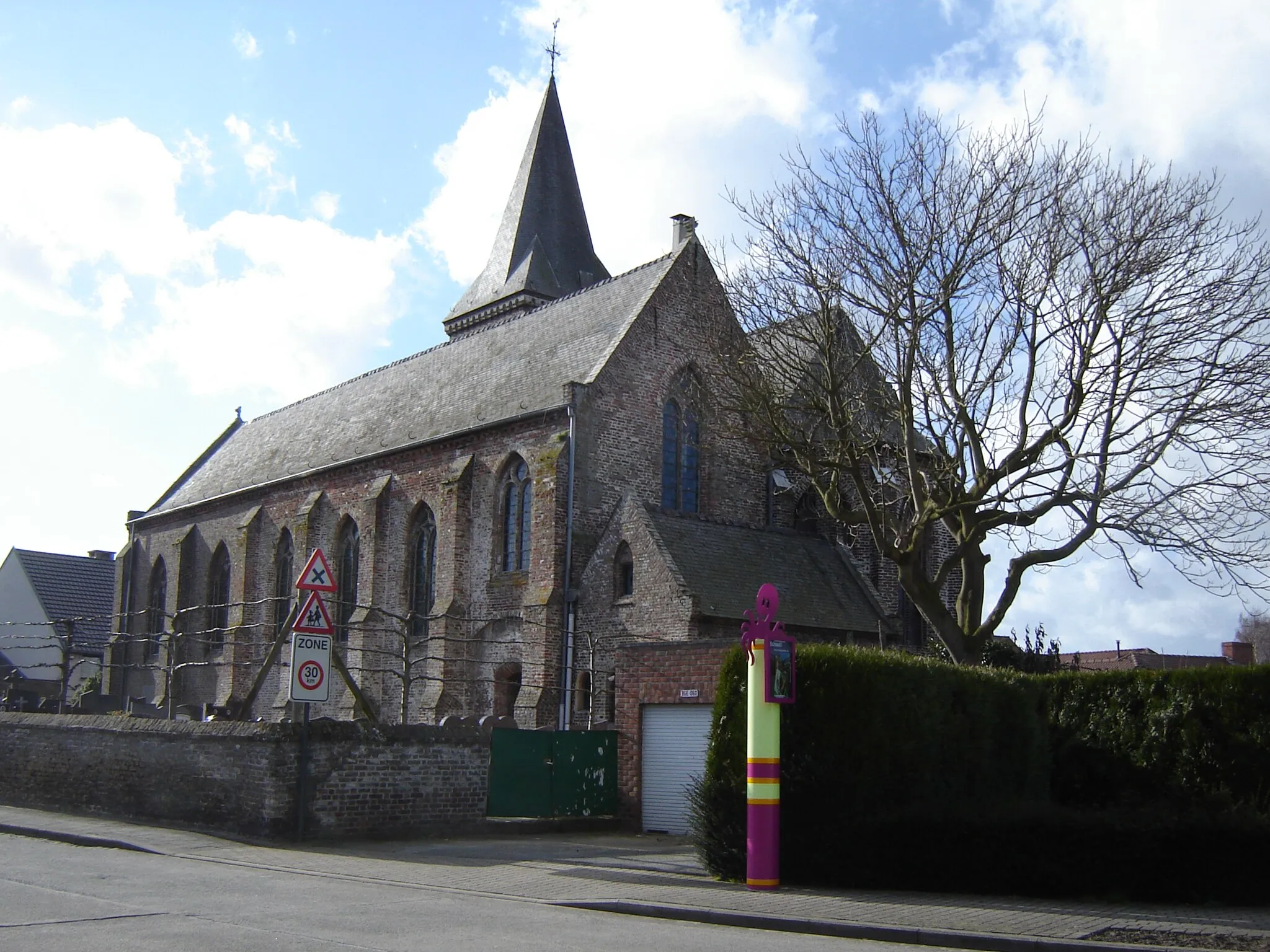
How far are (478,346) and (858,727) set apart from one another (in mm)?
24957

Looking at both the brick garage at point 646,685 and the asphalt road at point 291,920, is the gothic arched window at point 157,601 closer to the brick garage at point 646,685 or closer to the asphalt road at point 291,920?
the brick garage at point 646,685

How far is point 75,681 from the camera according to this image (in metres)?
48.3

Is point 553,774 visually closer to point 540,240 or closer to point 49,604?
point 540,240

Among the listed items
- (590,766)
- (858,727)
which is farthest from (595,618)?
(858,727)

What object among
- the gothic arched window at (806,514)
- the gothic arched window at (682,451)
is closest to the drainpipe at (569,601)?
the gothic arched window at (682,451)

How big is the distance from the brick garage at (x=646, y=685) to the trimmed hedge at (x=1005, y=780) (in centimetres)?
472

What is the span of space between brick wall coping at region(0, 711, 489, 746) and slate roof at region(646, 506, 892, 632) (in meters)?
7.49

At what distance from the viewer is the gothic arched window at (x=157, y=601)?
1732 inches

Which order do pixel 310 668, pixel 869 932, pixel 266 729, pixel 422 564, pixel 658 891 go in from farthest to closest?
pixel 422 564, pixel 266 729, pixel 310 668, pixel 658 891, pixel 869 932

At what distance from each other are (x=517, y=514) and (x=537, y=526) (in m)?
2.02

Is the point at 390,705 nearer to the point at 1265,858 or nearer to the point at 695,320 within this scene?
the point at 695,320

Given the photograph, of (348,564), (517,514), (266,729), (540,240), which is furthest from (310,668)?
(540,240)

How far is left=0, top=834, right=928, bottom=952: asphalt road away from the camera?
8461 millimetres

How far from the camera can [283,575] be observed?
38250 mm
